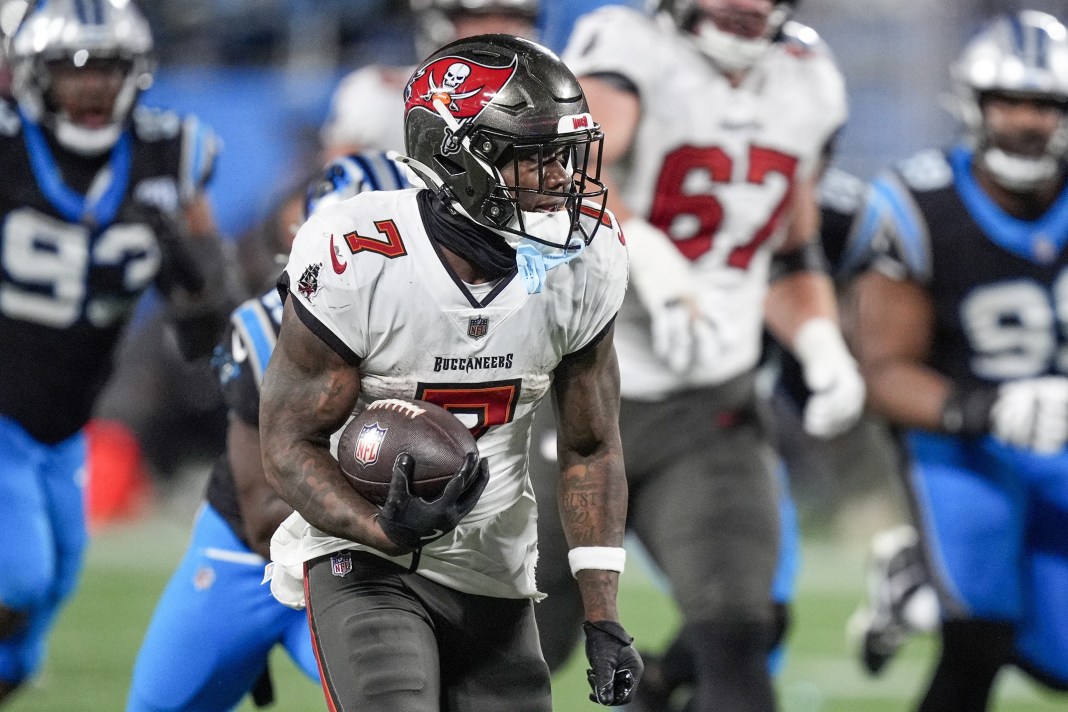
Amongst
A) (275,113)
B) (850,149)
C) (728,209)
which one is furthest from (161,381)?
(728,209)

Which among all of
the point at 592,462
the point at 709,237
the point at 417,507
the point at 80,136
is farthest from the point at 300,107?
the point at 417,507

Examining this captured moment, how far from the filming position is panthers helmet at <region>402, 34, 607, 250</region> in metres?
2.90

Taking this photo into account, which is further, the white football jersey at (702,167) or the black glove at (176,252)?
the black glove at (176,252)

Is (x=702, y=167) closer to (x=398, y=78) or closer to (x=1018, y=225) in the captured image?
(x=1018, y=225)

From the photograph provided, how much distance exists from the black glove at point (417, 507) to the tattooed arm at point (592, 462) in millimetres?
386

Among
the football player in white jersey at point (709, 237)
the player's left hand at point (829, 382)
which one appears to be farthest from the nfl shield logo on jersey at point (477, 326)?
the player's left hand at point (829, 382)

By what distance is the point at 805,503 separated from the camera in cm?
1070

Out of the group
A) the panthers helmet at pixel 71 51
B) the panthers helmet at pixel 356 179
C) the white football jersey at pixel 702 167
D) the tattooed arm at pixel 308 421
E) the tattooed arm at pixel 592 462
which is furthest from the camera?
the panthers helmet at pixel 71 51

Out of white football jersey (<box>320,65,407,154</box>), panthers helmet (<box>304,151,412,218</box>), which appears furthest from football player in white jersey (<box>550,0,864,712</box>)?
white football jersey (<box>320,65,407,154</box>)

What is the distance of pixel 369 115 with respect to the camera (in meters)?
6.77

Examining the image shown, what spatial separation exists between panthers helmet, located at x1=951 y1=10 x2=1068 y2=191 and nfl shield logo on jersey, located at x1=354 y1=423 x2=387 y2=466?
271 cm

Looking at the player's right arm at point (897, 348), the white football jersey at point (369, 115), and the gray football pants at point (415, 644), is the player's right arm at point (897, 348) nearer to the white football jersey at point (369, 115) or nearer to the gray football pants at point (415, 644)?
the gray football pants at point (415, 644)

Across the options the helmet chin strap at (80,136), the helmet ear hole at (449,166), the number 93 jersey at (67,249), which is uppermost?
the helmet ear hole at (449,166)

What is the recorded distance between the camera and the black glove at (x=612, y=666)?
292 centimetres
